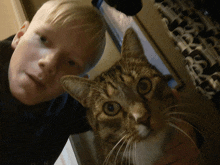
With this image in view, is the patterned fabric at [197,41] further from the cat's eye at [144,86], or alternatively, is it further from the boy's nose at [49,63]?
the boy's nose at [49,63]

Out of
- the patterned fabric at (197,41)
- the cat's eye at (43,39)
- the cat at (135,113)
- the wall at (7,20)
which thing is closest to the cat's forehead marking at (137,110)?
the cat at (135,113)

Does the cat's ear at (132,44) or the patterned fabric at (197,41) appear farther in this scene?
the cat's ear at (132,44)

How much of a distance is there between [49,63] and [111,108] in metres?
0.17

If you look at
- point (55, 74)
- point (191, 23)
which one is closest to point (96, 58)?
point (55, 74)

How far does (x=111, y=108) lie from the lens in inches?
13.7

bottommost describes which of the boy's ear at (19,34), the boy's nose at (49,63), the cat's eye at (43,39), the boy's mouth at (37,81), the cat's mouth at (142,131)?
the cat's mouth at (142,131)

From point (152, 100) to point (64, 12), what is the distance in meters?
0.29

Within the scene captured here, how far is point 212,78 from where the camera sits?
25 centimetres

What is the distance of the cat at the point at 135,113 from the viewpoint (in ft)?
0.96

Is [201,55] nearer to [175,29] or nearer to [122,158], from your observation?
[175,29]

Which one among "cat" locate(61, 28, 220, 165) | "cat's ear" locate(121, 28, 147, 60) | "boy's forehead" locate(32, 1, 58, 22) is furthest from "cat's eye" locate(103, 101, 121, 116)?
"boy's forehead" locate(32, 1, 58, 22)

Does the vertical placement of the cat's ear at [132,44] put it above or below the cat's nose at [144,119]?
above

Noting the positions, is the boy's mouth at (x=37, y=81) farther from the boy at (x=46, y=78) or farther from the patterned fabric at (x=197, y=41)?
the patterned fabric at (x=197, y=41)

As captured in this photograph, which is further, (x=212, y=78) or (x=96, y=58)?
(x=96, y=58)
